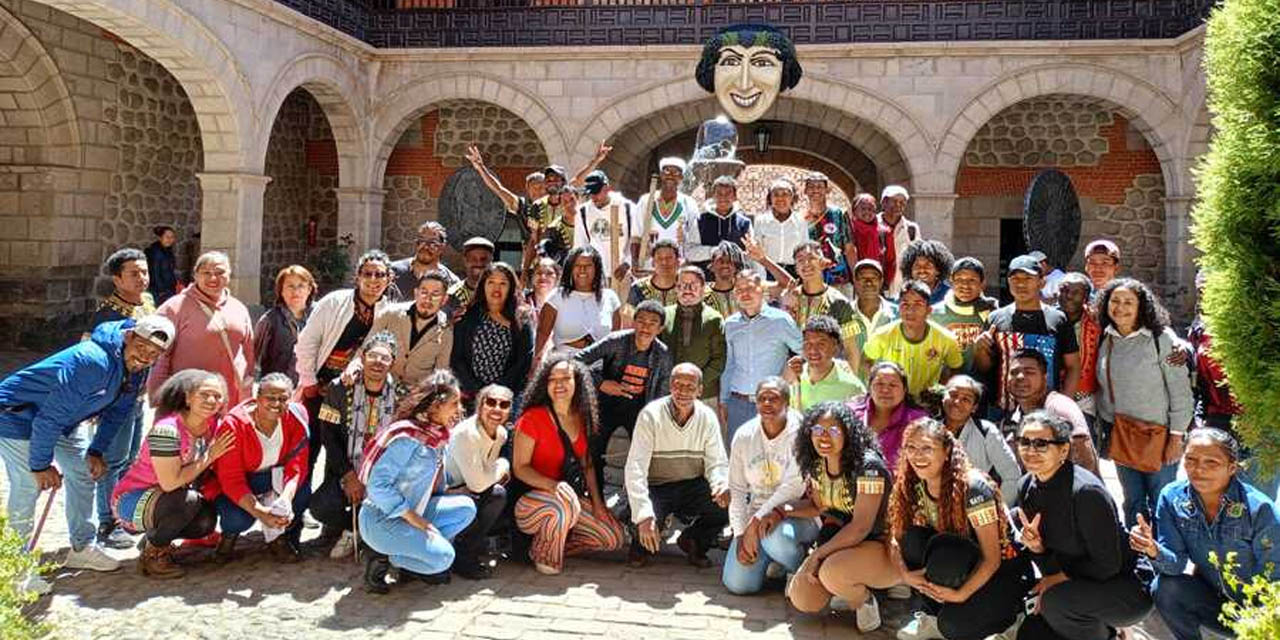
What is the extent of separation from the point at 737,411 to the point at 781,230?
5.32ft

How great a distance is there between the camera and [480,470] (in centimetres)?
424

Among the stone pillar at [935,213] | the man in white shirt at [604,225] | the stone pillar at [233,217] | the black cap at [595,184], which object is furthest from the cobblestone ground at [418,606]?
the stone pillar at [935,213]

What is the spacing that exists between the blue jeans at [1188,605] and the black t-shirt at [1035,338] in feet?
3.96

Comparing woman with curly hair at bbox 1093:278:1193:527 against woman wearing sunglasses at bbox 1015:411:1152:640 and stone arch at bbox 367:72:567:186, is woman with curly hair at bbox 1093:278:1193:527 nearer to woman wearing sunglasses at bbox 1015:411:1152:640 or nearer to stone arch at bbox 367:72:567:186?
woman wearing sunglasses at bbox 1015:411:1152:640

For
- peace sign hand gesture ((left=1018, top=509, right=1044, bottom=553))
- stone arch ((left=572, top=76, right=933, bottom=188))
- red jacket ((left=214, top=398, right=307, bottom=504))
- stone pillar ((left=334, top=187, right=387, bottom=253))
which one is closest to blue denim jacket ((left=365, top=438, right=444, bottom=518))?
red jacket ((left=214, top=398, right=307, bottom=504))

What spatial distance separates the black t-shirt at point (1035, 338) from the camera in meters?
4.35

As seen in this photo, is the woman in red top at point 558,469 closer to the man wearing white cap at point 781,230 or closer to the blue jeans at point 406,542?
the blue jeans at point 406,542

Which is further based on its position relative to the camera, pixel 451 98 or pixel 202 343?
pixel 451 98

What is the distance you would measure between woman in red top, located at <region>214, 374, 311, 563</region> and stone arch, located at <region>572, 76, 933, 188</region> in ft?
29.0

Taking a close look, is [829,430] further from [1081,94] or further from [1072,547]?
[1081,94]

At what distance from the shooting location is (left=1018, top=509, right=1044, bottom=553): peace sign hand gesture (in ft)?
10.8

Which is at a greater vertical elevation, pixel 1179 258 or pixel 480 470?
pixel 1179 258

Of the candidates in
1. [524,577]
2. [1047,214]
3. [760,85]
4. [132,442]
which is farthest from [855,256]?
[1047,214]

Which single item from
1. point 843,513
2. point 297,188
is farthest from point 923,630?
point 297,188
